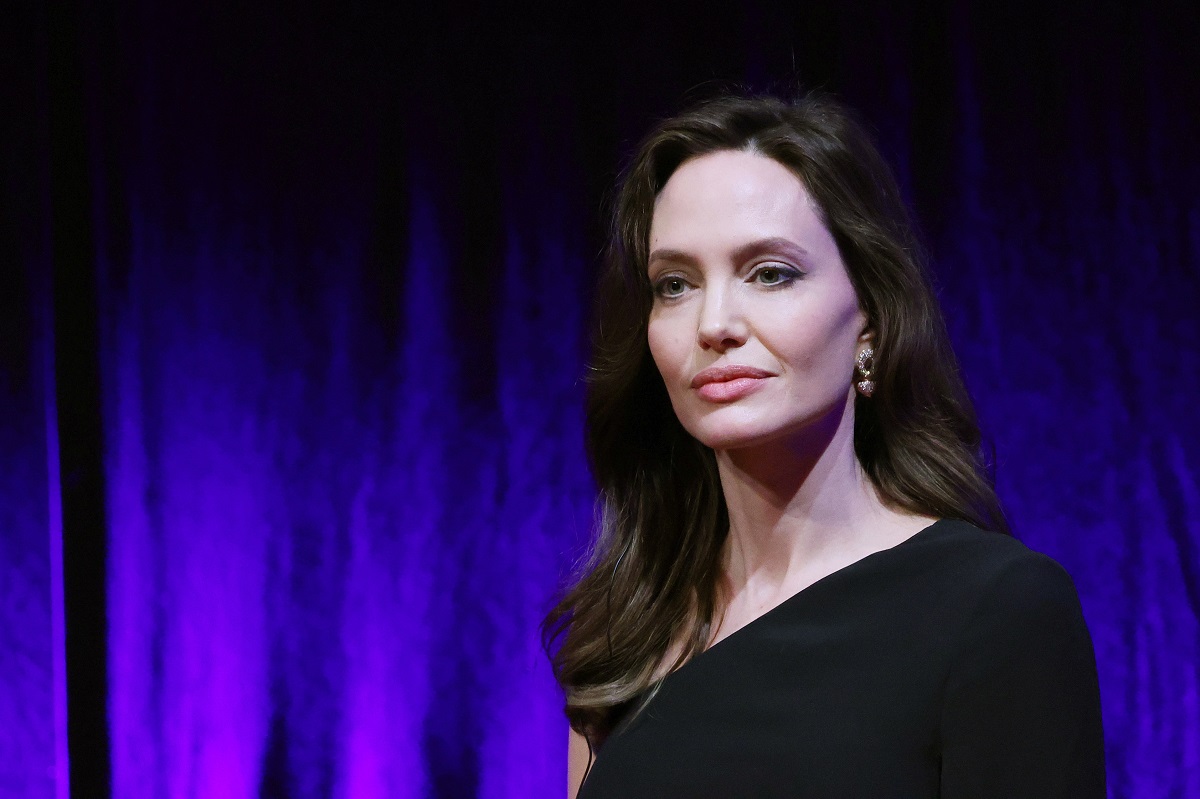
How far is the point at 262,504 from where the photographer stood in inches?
95.0

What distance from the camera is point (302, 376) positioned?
2.43m

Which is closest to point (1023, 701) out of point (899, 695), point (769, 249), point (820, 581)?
point (899, 695)

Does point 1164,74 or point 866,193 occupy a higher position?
point 1164,74

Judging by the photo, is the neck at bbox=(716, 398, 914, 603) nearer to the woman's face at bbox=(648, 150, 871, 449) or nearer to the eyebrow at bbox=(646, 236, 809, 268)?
the woman's face at bbox=(648, 150, 871, 449)

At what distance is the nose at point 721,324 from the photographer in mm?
1344

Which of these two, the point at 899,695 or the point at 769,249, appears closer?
the point at 899,695

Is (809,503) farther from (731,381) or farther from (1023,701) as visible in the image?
(1023,701)

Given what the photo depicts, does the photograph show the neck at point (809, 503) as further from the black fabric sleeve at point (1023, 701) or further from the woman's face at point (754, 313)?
the black fabric sleeve at point (1023, 701)

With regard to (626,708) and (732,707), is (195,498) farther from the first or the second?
(732,707)

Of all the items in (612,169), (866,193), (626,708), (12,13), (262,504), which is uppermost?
(12,13)

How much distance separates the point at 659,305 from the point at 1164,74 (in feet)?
4.01

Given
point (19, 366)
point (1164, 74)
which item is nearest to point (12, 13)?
point (19, 366)

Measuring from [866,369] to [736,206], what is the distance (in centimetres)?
24

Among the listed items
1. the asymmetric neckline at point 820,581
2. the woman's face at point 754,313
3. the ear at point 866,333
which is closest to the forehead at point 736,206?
the woman's face at point 754,313
